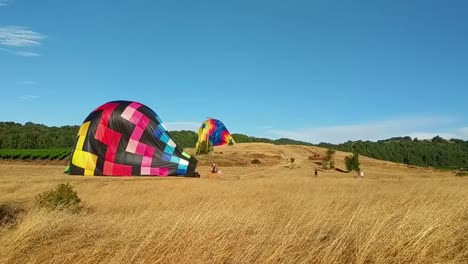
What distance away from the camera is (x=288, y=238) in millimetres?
5332

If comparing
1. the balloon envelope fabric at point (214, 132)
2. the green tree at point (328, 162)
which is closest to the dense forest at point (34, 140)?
the balloon envelope fabric at point (214, 132)

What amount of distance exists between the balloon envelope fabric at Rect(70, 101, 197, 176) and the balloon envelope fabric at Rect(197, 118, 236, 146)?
1913 inches

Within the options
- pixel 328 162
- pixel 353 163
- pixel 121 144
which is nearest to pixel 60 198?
pixel 121 144

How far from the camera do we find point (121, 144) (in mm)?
28719

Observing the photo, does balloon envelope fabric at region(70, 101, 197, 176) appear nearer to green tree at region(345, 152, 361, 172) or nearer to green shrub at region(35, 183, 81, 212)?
green shrub at region(35, 183, 81, 212)

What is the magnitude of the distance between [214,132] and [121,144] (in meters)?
56.3

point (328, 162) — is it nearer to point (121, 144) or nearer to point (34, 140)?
point (121, 144)

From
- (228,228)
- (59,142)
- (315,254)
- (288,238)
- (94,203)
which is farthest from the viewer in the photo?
(59,142)

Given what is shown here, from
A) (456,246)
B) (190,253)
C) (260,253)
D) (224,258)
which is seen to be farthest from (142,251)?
(456,246)

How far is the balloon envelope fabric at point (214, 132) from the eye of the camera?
81113 millimetres

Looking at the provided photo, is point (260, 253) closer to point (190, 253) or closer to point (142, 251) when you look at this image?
point (190, 253)

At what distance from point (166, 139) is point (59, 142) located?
4314 inches

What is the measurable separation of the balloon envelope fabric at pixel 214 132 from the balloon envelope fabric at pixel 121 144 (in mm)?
48595

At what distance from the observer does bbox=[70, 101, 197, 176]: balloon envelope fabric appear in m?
28.8
